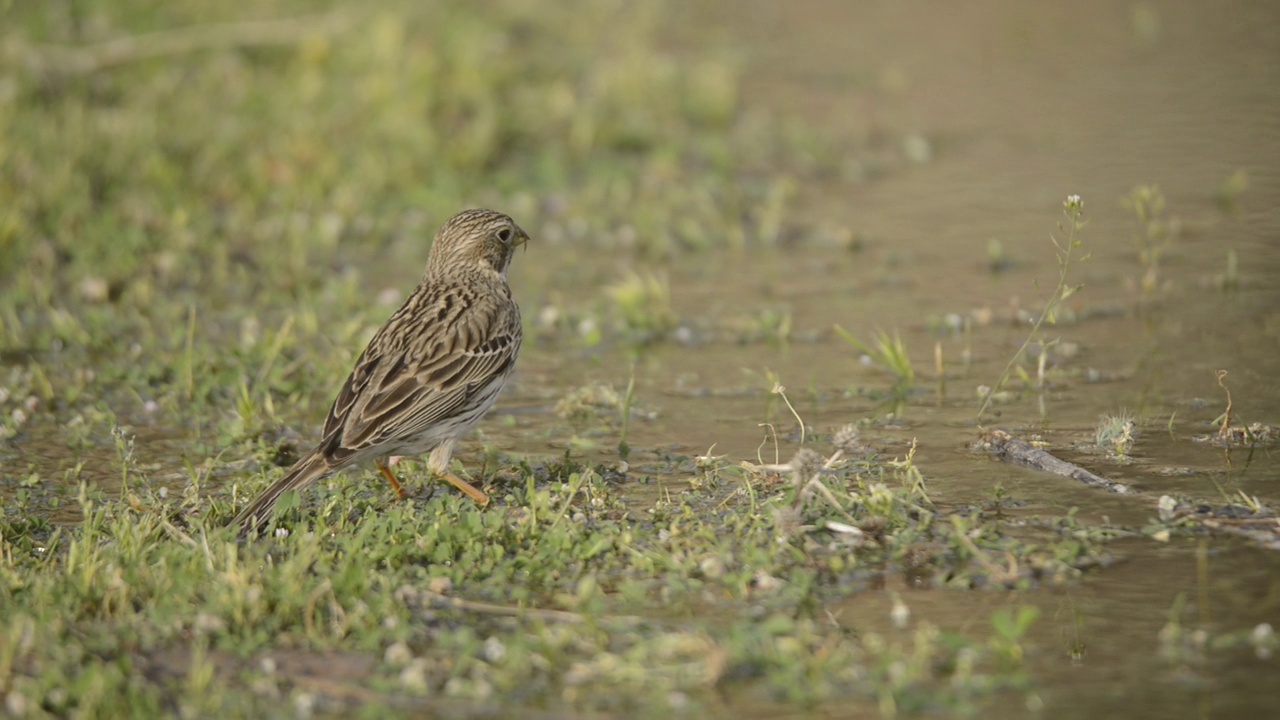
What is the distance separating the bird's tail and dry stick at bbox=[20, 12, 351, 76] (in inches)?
313

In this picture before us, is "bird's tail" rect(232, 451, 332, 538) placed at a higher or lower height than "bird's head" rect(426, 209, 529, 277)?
lower

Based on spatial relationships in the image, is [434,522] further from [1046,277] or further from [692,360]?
[1046,277]

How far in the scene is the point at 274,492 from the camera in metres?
6.61

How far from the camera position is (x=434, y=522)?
6.64 metres

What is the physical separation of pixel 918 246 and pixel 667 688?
671cm

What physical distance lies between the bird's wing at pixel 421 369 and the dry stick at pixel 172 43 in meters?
6.94

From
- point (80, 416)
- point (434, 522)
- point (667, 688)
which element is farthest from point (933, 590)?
point (80, 416)

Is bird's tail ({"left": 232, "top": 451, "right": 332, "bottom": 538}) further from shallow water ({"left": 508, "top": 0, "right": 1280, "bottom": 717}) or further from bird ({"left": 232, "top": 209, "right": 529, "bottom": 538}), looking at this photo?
shallow water ({"left": 508, "top": 0, "right": 1280, "bottom": 717})

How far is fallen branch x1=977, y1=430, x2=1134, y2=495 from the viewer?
6945mm

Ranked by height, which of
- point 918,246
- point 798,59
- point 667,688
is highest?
point 798,59

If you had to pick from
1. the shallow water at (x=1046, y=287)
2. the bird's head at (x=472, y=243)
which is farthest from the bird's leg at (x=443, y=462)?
the bird's head at (x=472, y=243)

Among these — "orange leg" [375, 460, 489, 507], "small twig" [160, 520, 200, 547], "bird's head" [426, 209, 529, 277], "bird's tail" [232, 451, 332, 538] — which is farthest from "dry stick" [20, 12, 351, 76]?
"small twig" [160, 520, 200, 547]

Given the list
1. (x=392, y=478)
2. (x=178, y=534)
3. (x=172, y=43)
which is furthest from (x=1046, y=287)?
(x=172, y=43)

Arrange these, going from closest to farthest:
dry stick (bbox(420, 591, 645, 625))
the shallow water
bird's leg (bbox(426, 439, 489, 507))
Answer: dry stick (bbox(420, 591, 645, 625)) < the shallow water < bird's leg (bbox(426, 439, 489, 507))
